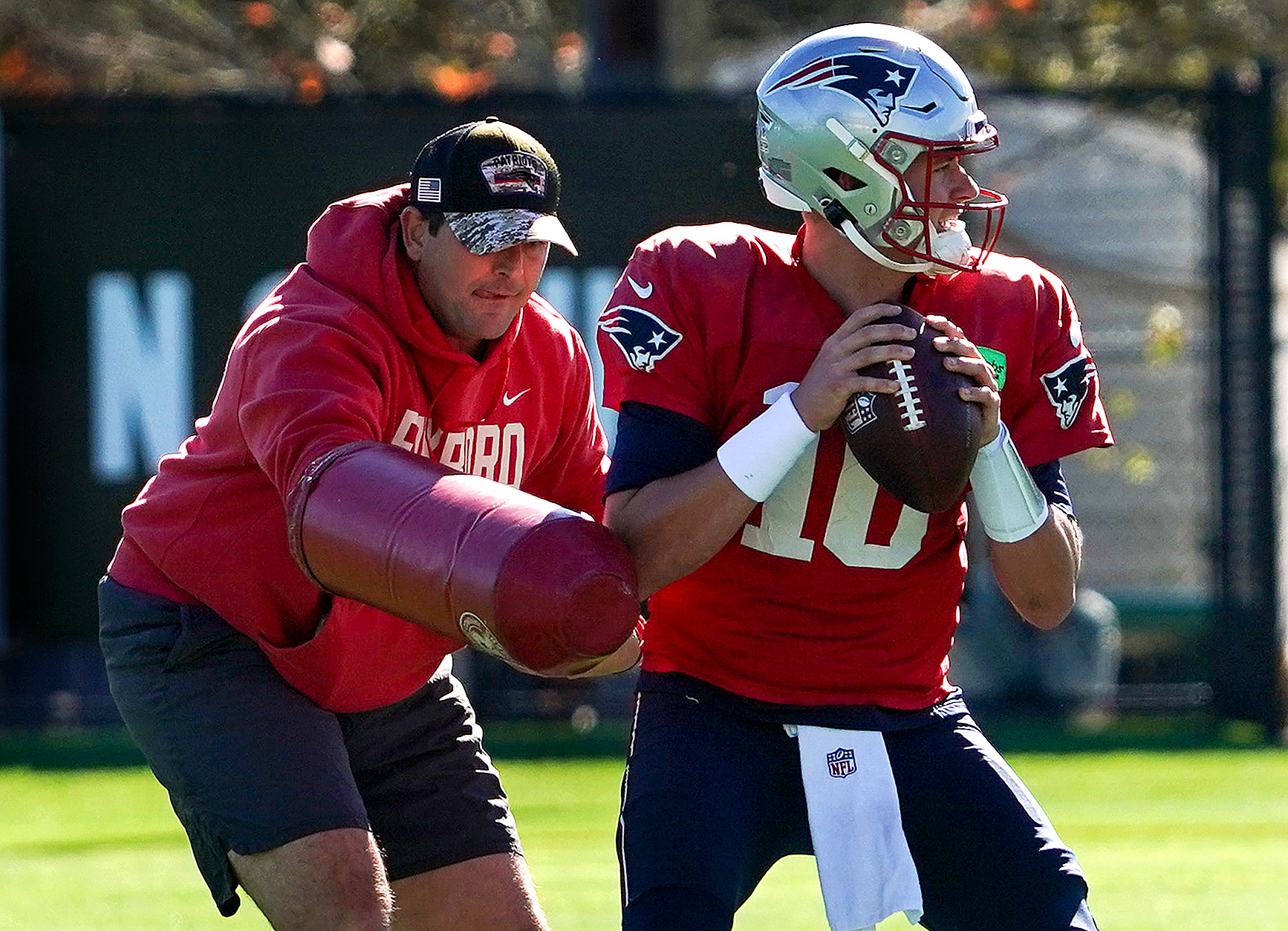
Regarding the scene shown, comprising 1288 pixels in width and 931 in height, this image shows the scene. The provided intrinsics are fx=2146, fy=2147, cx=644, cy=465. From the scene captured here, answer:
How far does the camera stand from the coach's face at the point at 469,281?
4043 mm

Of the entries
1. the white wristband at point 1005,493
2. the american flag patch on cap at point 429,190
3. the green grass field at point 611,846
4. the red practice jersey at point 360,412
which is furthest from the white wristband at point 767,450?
the green grass field at point 611,846

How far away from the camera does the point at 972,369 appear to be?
136 inches

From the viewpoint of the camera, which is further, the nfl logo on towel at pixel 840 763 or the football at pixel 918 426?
the nfl logo on towel at pixel 840 763

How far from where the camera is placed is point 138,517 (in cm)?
428

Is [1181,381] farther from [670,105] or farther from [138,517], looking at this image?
[138,517]

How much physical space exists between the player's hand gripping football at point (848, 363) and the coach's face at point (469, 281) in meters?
0.80

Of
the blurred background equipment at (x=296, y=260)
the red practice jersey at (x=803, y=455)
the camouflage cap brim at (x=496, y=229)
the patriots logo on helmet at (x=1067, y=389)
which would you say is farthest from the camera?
the blurred background equipment at (x=296, y=260)

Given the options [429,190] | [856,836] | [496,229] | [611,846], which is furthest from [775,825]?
[611,846]

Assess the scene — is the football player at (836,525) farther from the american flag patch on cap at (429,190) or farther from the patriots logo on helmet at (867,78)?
the american flag patch on cap at (429,190)

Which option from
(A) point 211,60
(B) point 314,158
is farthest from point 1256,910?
(A) point 211,60

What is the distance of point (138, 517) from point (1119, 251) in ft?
32.5

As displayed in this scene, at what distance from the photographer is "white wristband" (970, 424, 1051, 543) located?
355 centimetres

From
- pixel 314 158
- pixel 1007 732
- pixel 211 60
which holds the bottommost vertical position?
pixel 1007 732

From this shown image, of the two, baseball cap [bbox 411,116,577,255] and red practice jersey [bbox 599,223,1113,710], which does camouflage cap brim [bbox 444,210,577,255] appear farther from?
red practice jersey [bbox 599,223,1113,710]
